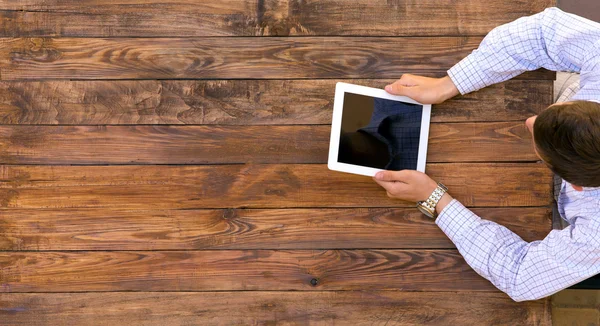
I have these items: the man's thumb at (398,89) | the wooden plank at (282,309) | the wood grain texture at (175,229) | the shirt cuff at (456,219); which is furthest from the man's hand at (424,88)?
the wooden plank at (282,309)

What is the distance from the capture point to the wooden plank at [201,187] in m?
1.52

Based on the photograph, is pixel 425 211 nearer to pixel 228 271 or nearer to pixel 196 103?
pixel 228 271

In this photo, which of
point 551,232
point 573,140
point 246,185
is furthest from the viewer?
point 246,185

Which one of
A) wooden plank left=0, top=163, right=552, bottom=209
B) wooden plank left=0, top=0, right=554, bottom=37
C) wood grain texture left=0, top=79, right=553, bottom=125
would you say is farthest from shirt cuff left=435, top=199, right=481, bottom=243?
wooden plank left=0, top=0, right=554, bottom=37

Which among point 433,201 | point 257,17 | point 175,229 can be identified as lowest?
point 175,229

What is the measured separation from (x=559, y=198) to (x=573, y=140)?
0.40 m

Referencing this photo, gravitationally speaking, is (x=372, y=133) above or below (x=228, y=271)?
above

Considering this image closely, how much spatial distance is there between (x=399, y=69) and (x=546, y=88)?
0.45 meters

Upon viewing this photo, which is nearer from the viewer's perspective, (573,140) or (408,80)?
(573,140)

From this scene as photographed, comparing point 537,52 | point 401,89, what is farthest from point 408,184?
point 537,52

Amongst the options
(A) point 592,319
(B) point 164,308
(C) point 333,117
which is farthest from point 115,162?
(A) point 592,319

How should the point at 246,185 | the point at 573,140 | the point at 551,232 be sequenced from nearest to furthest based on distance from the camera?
the point at 573,140 → the point at 551,232 → the point at 246,185

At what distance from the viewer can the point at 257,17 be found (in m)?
1.55

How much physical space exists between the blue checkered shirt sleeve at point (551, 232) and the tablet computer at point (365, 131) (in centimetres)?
21
